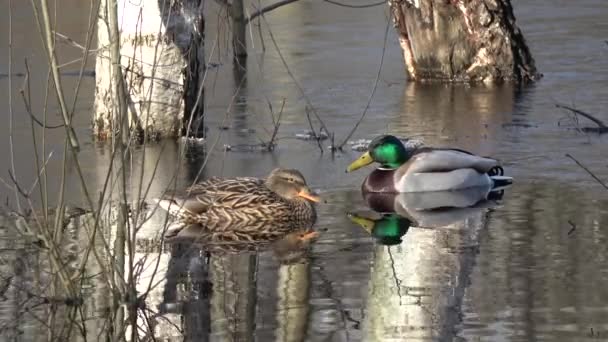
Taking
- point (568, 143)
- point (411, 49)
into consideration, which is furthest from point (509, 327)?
point (411, 49)

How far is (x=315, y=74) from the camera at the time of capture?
17.8 metres

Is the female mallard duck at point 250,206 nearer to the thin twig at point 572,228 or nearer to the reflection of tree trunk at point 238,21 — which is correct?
the thin twig at point 572,228

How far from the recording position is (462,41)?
672 inches

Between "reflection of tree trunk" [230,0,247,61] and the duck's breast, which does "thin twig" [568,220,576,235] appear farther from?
"reflection of tree trunk" [230,0,247,61]

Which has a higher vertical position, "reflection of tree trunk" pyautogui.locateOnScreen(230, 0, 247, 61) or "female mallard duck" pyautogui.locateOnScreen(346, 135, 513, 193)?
"female mallard duck" pyautogui.locateOnScreen(346, 135, 513, 193)

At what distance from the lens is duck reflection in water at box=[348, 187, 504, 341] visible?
7.59 metres

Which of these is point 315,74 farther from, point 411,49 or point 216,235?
point 216,235

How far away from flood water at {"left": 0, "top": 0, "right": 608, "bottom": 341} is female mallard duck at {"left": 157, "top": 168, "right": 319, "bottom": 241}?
225 mm

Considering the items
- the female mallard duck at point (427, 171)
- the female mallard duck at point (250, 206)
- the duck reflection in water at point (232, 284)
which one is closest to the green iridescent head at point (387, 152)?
the female mallard duck at point (427, 171)

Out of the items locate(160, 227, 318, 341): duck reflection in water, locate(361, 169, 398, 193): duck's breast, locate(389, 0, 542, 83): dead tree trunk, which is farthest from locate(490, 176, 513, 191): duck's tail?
locate(389, 0, 542, 83): dead tree trunk

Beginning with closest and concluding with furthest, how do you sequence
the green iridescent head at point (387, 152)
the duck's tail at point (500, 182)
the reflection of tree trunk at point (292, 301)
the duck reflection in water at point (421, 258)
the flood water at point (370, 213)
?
the reflection of tree trunk at point (292, 301) → the duck reflection in water at point (421, 258) → the flood water at point (370, 213) → the duck's tail at point (500, 182) → the green iridescent head at point (387, 152)

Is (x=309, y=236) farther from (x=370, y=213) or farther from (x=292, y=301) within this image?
(x=292, y=301)

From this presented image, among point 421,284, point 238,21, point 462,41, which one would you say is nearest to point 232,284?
point 421,284

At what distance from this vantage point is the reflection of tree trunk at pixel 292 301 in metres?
7.48
